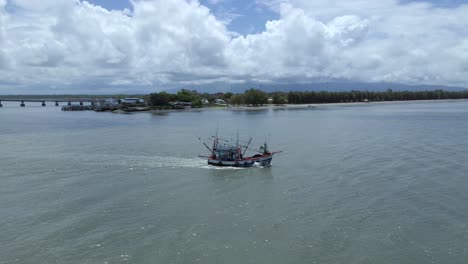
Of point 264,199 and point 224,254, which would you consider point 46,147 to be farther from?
point 224,254

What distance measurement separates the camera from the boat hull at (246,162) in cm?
4112

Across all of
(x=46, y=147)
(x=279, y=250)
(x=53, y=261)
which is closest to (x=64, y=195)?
(x=53, y=261)

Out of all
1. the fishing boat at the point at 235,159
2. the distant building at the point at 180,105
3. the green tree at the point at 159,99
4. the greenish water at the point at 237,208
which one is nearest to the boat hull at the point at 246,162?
the fishing boat at the point at 235,159

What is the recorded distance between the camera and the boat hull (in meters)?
41.1

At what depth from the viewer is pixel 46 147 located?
55.8 meters

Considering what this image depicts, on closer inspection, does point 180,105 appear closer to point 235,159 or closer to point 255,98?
point 255,98

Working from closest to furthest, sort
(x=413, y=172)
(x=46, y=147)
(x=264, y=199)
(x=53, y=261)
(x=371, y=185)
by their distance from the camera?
(x=53, y=261), (x=264, y=199), (x=371, y=185), (x=413, y=172), (x=46, y=147)

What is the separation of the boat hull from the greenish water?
88cm

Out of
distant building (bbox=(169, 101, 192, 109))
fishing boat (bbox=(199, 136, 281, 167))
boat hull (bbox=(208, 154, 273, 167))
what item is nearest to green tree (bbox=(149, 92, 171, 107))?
distant building (bbox=(169, 101, 192, 109))

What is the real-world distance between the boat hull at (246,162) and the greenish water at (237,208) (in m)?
0.88

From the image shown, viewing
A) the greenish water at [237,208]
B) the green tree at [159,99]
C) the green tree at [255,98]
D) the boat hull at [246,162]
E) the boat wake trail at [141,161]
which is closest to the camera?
the greenish water at [237,208]

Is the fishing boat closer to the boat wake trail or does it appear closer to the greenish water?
the boat wake trail

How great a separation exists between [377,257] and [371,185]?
42.6ft

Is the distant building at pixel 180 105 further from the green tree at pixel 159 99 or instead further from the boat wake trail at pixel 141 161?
the boat wake trail at pixel 141 161
